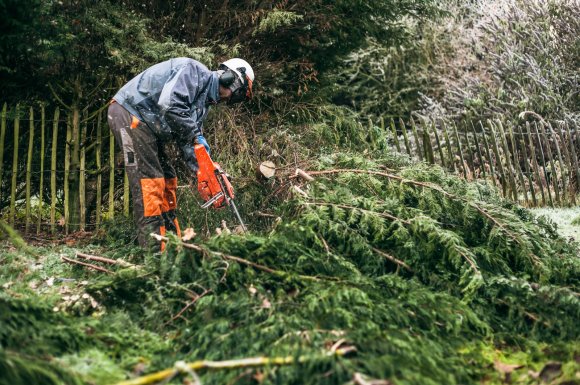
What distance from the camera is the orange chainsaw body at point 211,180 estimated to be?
17.0 feet

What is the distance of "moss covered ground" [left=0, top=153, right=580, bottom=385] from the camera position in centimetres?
273

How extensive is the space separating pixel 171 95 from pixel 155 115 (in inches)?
13.3

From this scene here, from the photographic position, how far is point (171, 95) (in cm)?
531

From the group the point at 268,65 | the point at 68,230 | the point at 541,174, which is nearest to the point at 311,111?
the point at 268,65

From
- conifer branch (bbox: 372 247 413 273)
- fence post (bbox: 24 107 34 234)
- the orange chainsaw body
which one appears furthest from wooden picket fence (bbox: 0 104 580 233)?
conifer branch (bbox: 372 247 413 273)

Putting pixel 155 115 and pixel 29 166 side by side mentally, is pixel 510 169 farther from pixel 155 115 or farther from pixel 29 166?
pixel 29 166

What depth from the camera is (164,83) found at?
5.55 metres

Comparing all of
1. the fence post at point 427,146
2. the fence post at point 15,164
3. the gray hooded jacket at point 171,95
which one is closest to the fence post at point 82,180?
the fence post at point 15,164

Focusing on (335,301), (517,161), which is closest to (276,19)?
(517,161)

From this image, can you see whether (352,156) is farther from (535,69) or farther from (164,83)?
(535,69)

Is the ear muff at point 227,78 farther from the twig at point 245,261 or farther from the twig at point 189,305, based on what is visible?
the twig at point 189,305

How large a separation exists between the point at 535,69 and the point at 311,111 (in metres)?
5.34

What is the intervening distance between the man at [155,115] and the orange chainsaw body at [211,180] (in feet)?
0.50

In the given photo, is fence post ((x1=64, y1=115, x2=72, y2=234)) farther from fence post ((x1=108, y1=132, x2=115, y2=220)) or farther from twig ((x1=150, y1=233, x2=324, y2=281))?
twig ((x1=150, y1=233, x2=324, y2=281))
